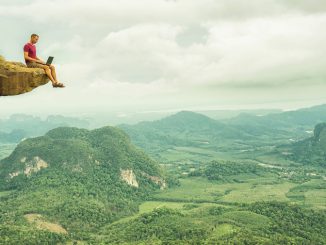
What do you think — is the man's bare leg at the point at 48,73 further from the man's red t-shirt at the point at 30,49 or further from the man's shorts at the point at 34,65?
the man's red t-shirt at the point at 30,49

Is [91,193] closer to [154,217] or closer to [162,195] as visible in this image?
[162,195]

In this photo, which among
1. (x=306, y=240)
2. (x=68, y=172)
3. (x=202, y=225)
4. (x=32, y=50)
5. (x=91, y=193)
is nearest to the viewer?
(x=32, y=50)

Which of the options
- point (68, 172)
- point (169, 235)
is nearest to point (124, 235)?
point (169, 235)

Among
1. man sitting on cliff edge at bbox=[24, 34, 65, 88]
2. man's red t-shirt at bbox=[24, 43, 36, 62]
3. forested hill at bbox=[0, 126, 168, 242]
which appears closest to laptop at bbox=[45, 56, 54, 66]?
man sitting on cliff edge at bbox=[24, 34, 65, 88]

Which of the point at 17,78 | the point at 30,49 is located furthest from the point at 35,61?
the point at 17,78

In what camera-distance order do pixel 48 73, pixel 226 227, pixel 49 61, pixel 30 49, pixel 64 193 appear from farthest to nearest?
pixel 64 193
pixel 226 227
pixel 49 61
pixel 30 49
pixel 48 73

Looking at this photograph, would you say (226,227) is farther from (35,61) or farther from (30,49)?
(30,49)
